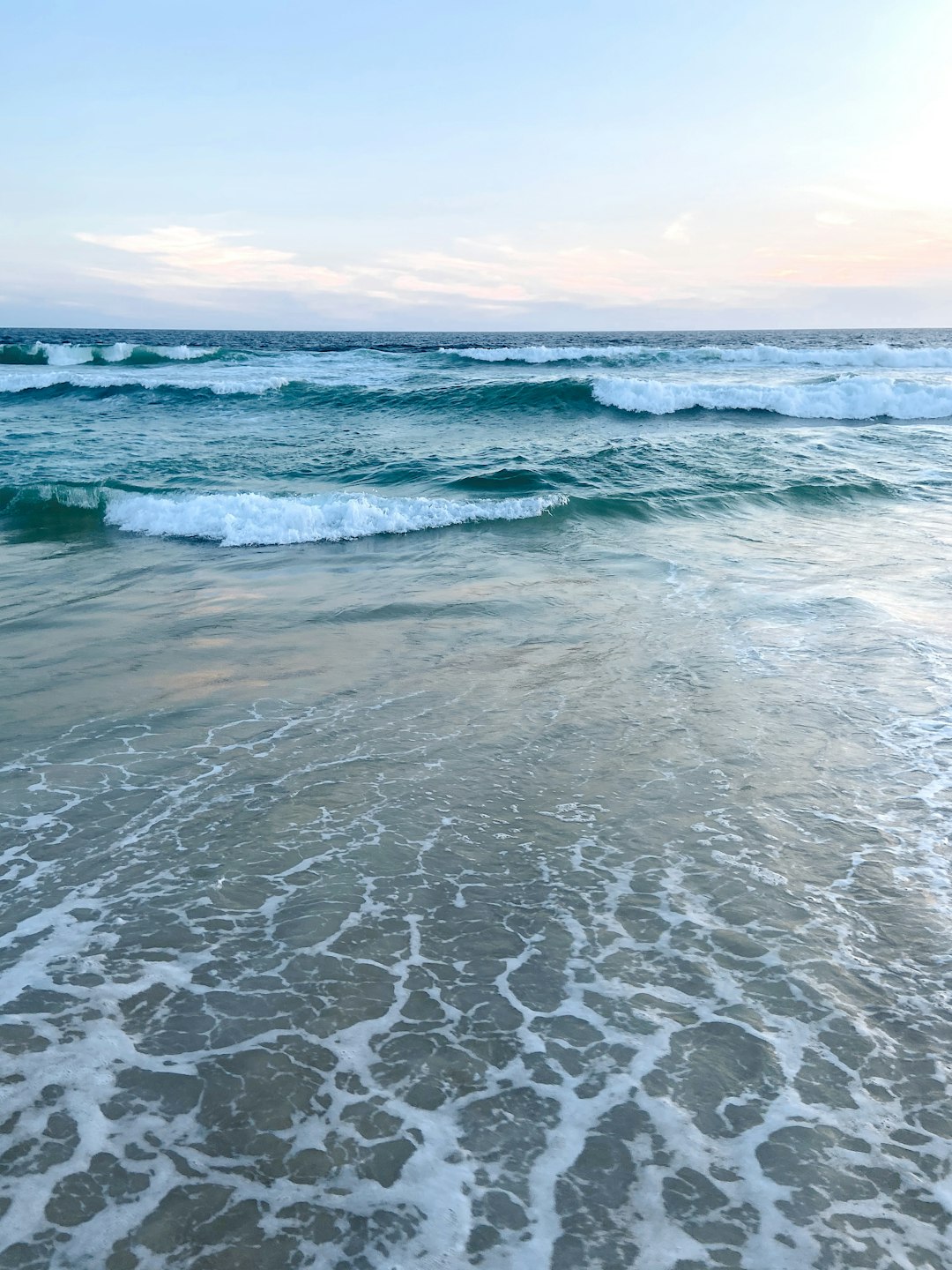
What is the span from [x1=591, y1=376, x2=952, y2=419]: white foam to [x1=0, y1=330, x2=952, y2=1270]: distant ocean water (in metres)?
15.2

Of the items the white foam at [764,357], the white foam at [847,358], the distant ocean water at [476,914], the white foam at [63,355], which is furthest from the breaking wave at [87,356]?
the distant ocean water at [476,914]

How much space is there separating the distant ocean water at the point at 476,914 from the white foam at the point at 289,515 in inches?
53.9

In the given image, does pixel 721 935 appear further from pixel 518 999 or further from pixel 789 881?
pixel 518 999

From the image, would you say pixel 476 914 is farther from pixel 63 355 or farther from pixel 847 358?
pixel 63 355

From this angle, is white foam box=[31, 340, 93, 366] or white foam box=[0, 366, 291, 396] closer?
white foam box=[0, 366, 291, 396]

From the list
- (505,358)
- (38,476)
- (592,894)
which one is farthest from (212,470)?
(505,358)

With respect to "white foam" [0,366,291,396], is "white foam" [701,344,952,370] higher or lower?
higher

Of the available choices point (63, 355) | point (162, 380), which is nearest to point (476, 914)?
point (162, 380)

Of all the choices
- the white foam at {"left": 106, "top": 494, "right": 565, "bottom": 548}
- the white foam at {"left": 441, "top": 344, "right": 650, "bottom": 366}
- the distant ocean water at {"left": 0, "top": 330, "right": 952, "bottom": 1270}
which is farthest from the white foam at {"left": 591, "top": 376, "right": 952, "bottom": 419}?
the distant ocean water at {"left": 0, "top": 330, "right": 952, "bottom": 1270}

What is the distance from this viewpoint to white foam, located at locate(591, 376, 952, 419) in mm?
24016

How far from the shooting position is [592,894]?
3.97 metres

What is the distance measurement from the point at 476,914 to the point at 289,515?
28.5 ft

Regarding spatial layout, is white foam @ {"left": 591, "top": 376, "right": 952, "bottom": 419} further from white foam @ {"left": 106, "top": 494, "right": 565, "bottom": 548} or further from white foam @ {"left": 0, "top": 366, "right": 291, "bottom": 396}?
white foam @ {"left": 106, "top": 494, "right": 565, "bottom": 548}

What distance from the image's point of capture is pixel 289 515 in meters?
11.7
